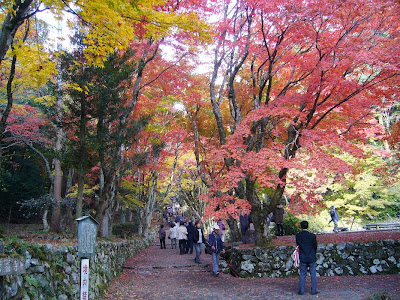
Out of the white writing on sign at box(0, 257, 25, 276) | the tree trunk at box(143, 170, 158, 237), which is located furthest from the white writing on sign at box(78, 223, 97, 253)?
the tree trunk at box(143, 170, 158, 237)

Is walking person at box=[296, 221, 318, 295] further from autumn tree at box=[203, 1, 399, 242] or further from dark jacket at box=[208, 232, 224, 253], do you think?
dark jacket at box=[208, 232, 224, 253]

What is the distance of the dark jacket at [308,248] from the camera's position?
671cm

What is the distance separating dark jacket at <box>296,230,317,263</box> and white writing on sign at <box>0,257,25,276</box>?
5414mm

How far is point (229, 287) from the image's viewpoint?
8.18 meters

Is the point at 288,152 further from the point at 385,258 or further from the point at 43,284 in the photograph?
the point at 43,284

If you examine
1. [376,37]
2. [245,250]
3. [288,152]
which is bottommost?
[245,250]

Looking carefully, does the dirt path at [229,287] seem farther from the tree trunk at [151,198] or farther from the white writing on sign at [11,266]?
the tree trunk at [151,198]

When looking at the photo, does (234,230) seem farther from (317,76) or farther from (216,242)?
(317,76)

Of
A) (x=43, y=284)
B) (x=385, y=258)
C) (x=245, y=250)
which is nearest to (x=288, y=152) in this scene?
(x=245, y=250)

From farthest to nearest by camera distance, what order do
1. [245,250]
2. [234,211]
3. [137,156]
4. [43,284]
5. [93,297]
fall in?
[137,156] → [245,250] → [234,211] → [93,297] → [43,284]

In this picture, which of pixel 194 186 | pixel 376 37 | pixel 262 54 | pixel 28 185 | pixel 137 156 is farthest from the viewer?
pixel 194 186

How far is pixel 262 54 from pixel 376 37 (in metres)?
3.36

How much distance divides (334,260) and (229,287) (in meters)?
3.47

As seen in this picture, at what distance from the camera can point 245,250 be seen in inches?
387
